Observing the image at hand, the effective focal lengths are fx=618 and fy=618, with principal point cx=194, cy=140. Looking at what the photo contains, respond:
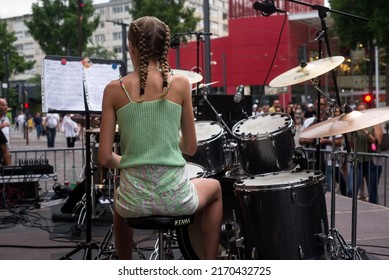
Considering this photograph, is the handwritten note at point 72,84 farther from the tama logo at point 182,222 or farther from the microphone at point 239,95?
the tama logo at point 182,222

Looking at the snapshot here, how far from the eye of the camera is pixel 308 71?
3805 millimetres

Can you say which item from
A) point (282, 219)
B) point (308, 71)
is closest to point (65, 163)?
point (308, 71)

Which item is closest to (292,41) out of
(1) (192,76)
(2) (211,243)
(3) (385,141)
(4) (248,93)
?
(1) (192,76)

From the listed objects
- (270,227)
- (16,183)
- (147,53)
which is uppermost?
(147,53)

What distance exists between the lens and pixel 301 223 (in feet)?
11.1

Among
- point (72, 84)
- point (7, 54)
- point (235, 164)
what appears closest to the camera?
point (72, 84)

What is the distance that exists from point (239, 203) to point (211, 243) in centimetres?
46

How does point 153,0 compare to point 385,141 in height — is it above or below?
above

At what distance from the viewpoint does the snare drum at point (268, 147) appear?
163 inches

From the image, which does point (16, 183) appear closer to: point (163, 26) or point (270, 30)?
point (270, 30)

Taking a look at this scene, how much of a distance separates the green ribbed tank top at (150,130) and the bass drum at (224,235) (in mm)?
632

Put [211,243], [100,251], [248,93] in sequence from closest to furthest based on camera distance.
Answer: [211,243] → [100,251] → [248,93]

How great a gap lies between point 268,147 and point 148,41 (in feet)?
5.35

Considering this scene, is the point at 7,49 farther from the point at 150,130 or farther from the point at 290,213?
the point at 150,130
